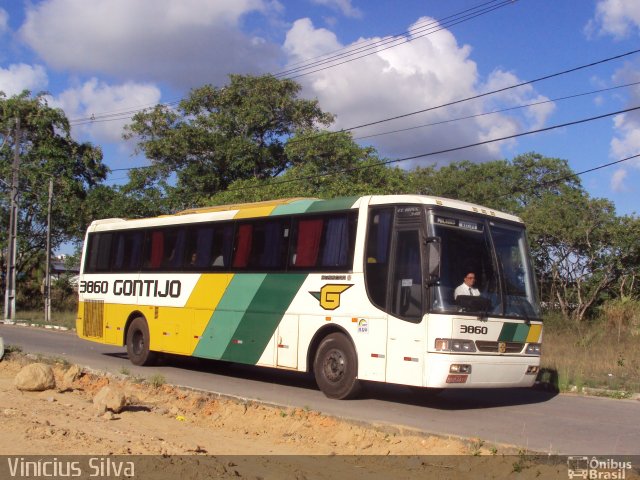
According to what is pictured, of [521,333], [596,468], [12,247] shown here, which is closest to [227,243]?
[521,333]

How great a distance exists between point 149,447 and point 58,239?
32226 millimetres

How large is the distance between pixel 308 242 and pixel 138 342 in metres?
5.87

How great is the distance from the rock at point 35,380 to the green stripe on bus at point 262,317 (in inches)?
130

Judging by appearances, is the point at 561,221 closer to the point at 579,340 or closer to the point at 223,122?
the point at 579,340

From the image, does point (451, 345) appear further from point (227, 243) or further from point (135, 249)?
point (135, 249)

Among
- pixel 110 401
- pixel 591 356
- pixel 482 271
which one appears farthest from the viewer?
pixel 591 356

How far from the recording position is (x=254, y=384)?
44.6 feet

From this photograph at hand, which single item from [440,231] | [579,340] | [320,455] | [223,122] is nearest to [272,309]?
[440,231]

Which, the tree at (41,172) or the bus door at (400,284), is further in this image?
the tree at (41,172)

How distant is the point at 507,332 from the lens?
1062 centimetres

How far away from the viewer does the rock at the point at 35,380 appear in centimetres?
1138

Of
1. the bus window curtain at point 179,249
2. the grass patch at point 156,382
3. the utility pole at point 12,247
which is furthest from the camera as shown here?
the utility pole at point 12,247

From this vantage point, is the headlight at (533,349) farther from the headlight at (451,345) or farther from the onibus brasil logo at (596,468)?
the onibus brasil logo at (596,468)

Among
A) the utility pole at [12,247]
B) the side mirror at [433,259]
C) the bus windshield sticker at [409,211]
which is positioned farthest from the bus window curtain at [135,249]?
the utility pole at [12,247]
